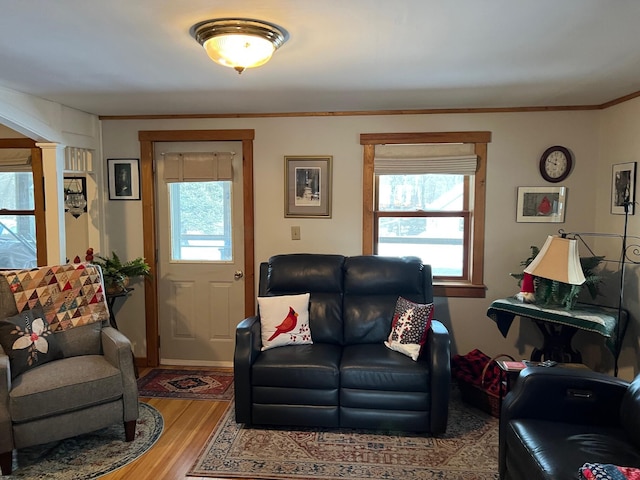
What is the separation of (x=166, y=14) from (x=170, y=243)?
8.66 feet

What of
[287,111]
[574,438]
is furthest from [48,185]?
[574,438]

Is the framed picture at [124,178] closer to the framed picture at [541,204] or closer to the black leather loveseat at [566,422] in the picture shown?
the framed picture at [541,204]

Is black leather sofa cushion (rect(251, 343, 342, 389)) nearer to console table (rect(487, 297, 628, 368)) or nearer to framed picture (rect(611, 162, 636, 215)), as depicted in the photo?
console table (rect(487, 297, 628, 368))

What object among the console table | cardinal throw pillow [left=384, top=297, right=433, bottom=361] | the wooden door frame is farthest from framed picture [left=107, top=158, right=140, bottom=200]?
the console table

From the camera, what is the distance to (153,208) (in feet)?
13.6

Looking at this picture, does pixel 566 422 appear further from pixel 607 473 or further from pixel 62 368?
pixel 62 368

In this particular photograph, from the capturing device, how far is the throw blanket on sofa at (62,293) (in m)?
2.98

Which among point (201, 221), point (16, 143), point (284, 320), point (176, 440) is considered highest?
point (16, 143)

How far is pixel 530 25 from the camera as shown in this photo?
75.8 inches

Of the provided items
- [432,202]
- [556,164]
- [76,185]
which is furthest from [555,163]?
[76,185]

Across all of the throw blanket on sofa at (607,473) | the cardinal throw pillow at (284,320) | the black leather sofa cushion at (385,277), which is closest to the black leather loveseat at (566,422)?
the throw blanket on sofa at (607,473)

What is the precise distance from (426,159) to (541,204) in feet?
3.16

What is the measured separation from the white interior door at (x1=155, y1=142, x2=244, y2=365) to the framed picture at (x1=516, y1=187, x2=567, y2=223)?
2288 millimetres

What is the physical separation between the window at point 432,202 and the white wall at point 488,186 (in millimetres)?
81
